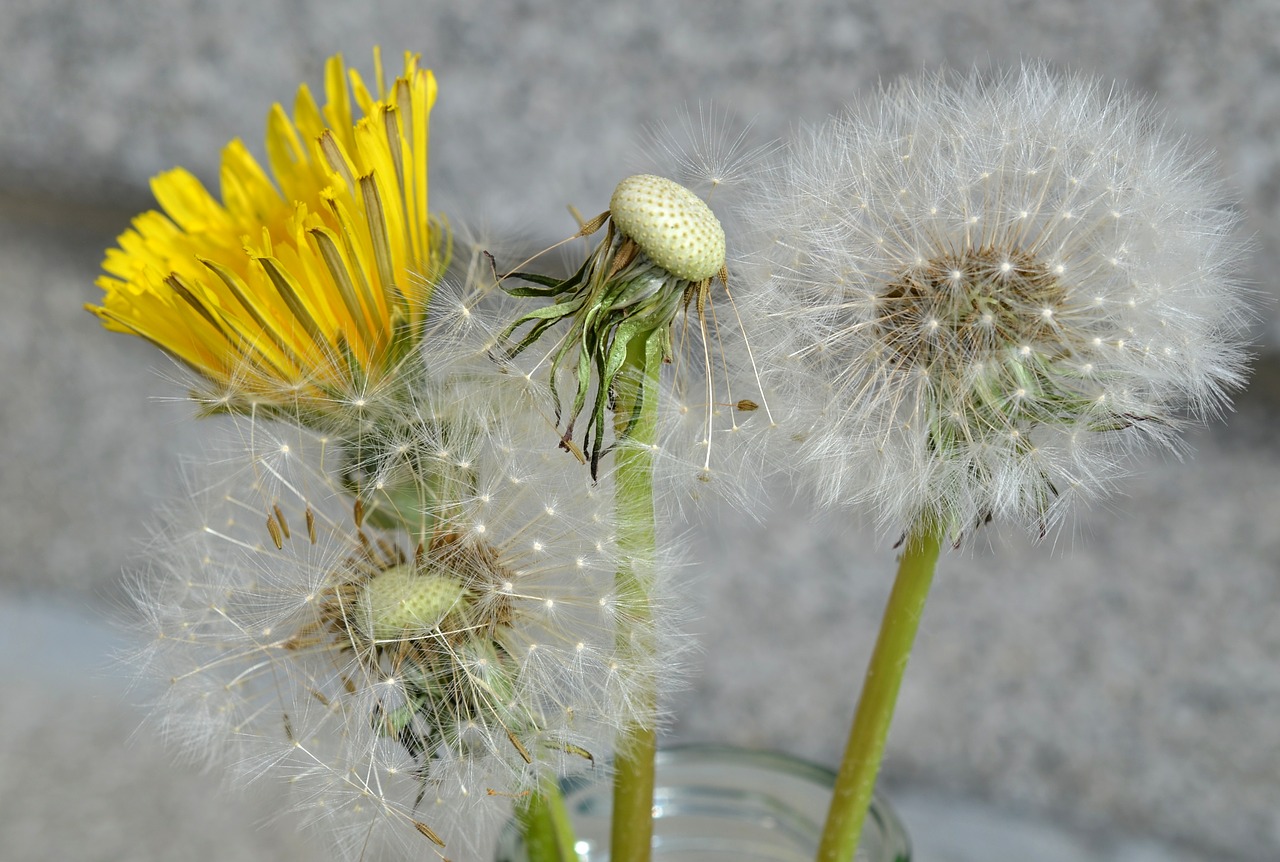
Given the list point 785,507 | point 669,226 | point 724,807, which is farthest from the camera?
point 785,507

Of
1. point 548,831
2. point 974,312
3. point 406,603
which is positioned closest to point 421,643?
point 406,603

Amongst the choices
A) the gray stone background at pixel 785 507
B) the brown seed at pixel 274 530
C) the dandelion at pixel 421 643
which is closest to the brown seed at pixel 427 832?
the dandelion at pixel 421 643

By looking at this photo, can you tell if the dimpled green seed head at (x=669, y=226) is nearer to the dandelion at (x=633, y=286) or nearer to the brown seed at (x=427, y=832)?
the dandelion at (x=633, y=286)

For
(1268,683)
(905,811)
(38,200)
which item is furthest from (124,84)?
(1268,683)

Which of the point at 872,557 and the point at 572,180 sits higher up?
the point at 572,180

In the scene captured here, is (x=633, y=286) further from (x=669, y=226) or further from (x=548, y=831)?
(x=548, y=831)

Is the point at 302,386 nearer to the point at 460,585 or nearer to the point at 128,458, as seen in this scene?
the point at 460,585
